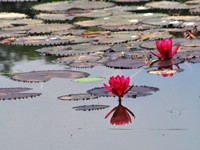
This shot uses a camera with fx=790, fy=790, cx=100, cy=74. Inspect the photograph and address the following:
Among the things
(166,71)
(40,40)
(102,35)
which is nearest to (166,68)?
(166,71)

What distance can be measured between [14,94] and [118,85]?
30.4 inches

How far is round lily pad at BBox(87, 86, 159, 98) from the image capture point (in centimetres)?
514

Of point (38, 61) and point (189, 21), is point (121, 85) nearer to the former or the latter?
point (38, 61)

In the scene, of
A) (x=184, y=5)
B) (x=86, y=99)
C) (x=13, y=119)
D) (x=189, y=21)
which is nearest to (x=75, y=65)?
(x=86, y=99)

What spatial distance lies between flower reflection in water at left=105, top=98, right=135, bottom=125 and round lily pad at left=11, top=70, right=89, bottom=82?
0.89 metres

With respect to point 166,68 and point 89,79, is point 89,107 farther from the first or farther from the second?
point 166,68

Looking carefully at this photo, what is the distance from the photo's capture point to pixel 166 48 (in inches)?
238

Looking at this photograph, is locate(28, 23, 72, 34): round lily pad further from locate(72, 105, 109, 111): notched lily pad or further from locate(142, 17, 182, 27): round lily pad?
locate(72, 105, 109, 111): notched lily pad

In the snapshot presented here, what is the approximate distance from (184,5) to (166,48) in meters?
3.39

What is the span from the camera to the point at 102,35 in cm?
748

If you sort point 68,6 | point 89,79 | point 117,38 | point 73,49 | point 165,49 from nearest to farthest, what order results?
point 89,79 < point 165,49 < point 73,49 < point 117,38 < point 68,6

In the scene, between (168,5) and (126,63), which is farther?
(168,5)

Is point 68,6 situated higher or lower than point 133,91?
higher

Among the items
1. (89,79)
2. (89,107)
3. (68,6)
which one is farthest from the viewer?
(68,6)
